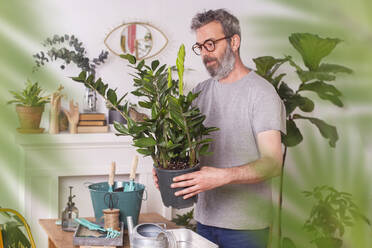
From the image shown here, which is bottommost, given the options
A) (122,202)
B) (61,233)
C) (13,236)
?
(13,236)

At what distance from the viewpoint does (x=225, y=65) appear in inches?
68.9

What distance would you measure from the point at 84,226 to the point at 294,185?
144cm

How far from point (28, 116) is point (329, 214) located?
2.86m

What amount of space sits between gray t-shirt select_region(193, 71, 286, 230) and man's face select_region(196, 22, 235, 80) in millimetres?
75

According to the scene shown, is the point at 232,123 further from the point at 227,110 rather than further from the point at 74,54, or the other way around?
the point at 74,54

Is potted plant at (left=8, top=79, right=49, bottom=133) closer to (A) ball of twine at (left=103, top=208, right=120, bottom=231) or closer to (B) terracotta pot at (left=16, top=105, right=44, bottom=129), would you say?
(B) terracotta pot at (left=16, top=105, right=44, bottom=129)

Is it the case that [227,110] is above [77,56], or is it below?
below

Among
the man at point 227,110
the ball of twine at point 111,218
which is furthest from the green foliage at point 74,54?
the ball of twine at point 111,218

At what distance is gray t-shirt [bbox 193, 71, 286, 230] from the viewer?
63.8 inches

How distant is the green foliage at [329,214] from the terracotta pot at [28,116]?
2823 millimetres

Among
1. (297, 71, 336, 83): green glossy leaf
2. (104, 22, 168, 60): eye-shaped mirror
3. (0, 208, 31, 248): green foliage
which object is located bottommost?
(0, 208, 31, 248): green foliage

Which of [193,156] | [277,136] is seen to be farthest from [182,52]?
[277,136]

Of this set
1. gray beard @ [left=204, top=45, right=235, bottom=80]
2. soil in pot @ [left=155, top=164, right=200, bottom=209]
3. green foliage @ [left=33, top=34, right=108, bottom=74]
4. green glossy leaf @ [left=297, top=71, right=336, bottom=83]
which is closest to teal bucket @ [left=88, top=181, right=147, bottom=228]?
soil in pot @ [left=155, top=164, right=200, bottom=209]

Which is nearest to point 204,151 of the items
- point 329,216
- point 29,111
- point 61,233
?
point 61,233
